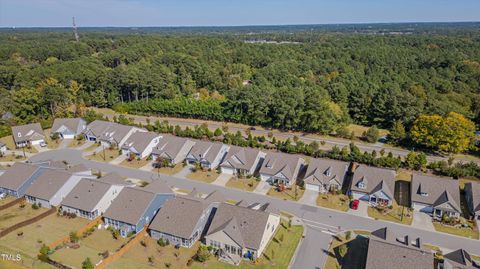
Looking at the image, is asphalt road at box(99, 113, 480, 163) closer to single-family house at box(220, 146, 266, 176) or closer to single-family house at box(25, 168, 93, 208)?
single-family house at box(220, 146, 266, 176)

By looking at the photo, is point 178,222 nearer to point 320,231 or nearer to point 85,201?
point 85,201

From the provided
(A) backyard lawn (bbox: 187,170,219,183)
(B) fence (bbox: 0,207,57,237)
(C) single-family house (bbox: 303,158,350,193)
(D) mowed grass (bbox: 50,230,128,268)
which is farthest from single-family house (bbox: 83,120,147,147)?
(C) single-family house (bbox: 303,158,350,193)

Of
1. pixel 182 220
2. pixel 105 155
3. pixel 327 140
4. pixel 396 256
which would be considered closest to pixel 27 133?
pixel 105 155

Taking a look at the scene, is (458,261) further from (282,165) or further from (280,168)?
(282,165)

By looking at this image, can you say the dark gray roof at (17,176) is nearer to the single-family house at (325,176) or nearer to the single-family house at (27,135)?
the single-family house at (27,135)

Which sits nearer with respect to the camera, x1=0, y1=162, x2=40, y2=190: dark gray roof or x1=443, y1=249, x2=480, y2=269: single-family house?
x1=443, y1=249, x2=480, y2=269: single-family house

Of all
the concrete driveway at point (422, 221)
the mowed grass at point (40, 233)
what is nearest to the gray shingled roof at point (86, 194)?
the mowed grass at point (40, 233)

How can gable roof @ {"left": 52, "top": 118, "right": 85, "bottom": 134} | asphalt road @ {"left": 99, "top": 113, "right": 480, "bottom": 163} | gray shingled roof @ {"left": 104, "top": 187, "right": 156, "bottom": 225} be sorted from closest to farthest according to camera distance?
1. gray shingled roof @ {"left": 104, "top": 187, "right": 156, "bottom": 225}
2. asphalt road @ {"left": 99, "top": 113, "right": 480, "bottom": 163}
3. gable roof @ {"left": 52, "top": 118, "right": 85, "bottom": 134}
